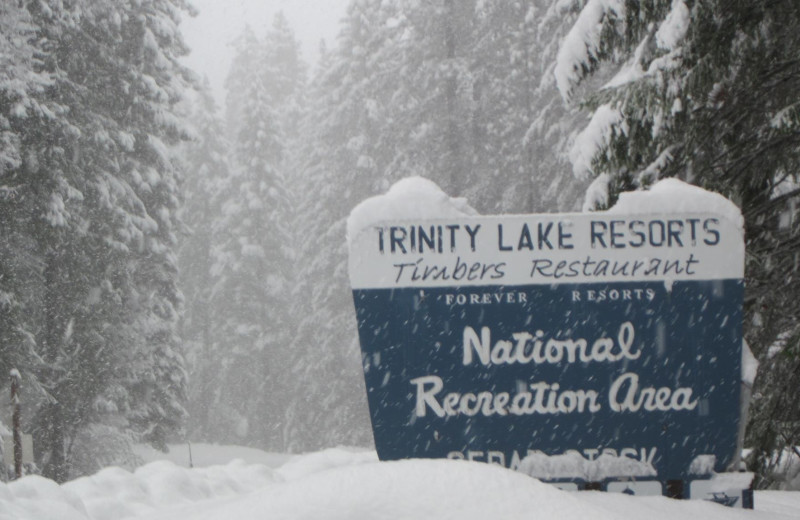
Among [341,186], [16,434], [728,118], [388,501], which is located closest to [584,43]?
[728,118]

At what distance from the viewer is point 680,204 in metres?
4.17

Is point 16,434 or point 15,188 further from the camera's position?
point 15,188

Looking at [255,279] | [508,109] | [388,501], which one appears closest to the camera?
[388,501]

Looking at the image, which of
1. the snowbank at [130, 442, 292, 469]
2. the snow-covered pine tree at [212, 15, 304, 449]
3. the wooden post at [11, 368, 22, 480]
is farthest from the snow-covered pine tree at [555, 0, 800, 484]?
the snow-covered pine tree at [212, 15, 304, 449]

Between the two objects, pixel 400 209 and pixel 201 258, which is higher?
pixel 201 258

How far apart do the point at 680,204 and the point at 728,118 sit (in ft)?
12.6

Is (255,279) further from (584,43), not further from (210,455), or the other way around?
(584,43)

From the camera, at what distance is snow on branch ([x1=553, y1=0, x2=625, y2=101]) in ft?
24.2

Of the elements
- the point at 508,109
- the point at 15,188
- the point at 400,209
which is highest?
the point at 508,109

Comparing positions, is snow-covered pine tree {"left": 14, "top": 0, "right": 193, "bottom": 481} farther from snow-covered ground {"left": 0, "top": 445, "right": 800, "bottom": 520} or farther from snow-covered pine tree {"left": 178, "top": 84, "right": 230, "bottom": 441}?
snow-covered pine tree {"left": 178, "top": 84, "right": 230, "bottom": 441}

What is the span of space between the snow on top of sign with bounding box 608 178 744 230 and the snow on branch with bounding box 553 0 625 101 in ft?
11.9

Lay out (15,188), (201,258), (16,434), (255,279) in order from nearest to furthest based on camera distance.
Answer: (16,434) → (15,188) → (255,279) → (201,258)

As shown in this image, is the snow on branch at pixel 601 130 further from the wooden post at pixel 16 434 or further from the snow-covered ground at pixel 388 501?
the wooden post at pixel 16 434

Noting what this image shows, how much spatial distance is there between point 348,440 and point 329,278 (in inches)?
216
